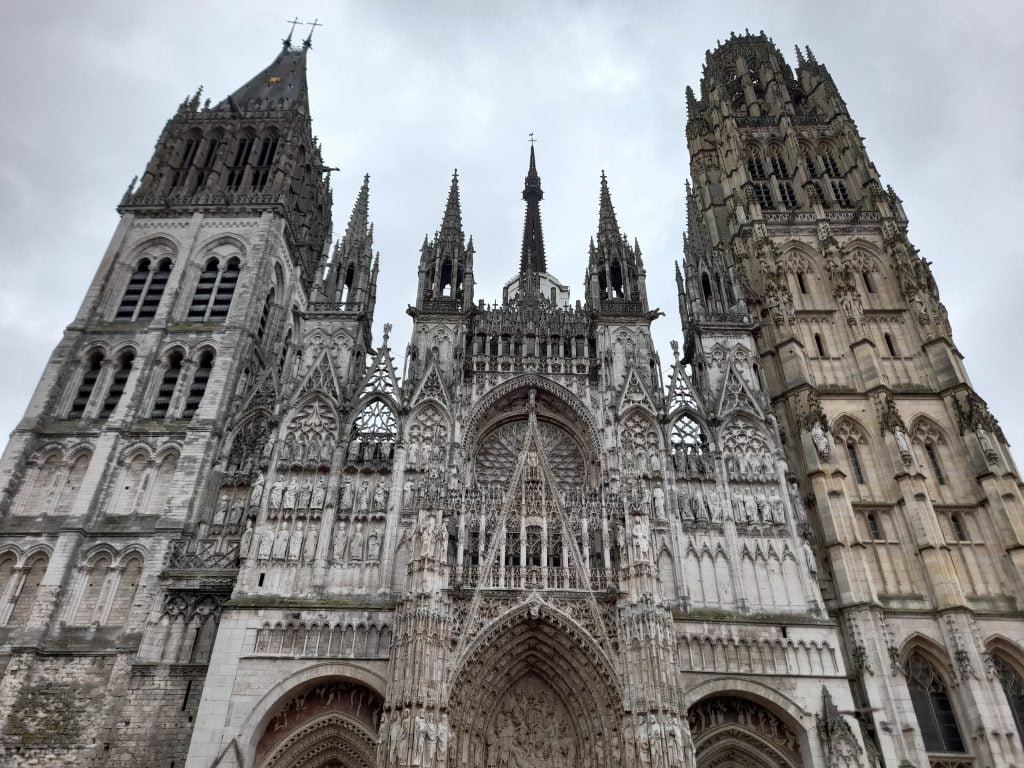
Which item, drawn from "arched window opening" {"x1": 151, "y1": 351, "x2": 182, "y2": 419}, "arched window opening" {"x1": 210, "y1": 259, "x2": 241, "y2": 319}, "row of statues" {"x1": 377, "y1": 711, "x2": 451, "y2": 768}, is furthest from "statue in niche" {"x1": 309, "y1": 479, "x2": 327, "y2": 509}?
"arched window opening" {"x1": 210, "y1": 259, "x2": 241, "y2": 319}

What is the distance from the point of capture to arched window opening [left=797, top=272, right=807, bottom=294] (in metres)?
29.1

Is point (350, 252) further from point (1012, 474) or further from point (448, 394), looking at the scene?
point (1012, 474)

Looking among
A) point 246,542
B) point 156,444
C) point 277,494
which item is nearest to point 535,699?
point 246,542

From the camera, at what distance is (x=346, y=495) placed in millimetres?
22000

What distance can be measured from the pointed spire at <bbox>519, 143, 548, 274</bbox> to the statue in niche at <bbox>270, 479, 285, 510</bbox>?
75.3ft

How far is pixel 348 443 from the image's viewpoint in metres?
23.1

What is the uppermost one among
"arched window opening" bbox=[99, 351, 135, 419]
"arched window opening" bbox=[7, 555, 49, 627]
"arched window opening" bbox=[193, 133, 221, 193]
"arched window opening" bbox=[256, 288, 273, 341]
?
"arched window opening" bbox=[193, 133, 221, 193]

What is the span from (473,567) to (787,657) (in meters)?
8.87

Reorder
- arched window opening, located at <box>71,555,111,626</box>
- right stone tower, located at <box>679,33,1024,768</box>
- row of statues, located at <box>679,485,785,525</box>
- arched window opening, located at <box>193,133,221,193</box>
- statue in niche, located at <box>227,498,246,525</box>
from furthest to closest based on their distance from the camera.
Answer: arched window opening, located at <box>193,133,221,193</box> → statue in niche, located at <box>227,498,246,525</box> → row of statues, located at <box>679,485,785,525</box> → arched window opening, located at <box>71,555,111,626</box> → right stone tower, located at <box>679,33,1024,768</box>

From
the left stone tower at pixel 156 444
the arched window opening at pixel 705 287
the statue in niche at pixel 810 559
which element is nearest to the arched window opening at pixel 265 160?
the left stone tower at pixel 156 444

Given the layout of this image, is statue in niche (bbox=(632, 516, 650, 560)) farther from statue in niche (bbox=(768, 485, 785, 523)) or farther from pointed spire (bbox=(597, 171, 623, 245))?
pointed spire (bbox=(597, 171, 623, 245))

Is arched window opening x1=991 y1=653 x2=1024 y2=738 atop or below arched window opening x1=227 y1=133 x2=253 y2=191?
below

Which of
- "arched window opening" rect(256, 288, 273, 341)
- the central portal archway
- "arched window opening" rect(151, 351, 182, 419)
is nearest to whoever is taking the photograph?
the central portal archway

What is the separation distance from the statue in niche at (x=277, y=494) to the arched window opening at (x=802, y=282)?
21.4 meters
